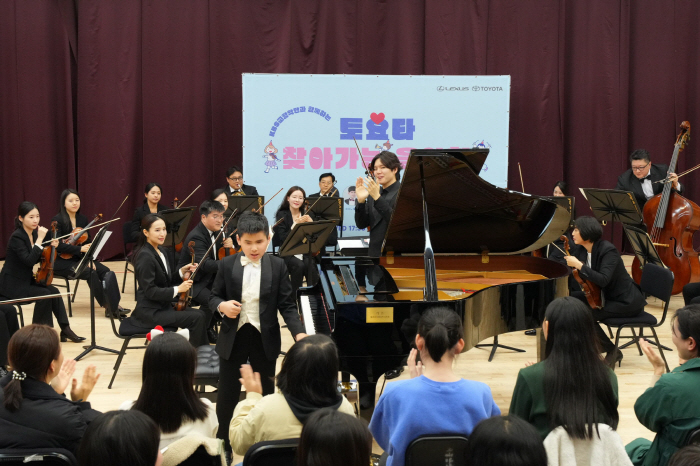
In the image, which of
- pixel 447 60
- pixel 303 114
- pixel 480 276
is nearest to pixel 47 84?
pixel 303 114

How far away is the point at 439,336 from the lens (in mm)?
2443

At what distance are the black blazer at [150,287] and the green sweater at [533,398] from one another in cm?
282

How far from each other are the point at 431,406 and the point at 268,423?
538 mm

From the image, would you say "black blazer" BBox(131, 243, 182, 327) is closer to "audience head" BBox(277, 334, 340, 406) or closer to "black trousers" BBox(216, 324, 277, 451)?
"black trousers" BBox(216, 324, 277, 451)

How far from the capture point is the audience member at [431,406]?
2.28 m

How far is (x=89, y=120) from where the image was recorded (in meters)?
8.84

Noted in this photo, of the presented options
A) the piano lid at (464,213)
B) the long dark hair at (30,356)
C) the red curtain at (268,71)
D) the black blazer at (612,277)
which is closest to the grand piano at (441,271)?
the piano lid at (464,213)

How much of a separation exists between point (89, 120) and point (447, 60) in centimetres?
468

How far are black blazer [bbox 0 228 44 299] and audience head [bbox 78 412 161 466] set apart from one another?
3.96m

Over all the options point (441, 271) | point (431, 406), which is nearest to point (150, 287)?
point (441, 271)

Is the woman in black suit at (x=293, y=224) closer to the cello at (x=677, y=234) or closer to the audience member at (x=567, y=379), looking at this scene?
the cello at (x=677, y=234)

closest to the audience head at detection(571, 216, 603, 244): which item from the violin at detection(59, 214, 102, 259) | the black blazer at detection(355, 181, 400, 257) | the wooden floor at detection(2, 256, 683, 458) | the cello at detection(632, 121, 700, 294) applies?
the wooden floor at detection(2, 256, 683, 458)

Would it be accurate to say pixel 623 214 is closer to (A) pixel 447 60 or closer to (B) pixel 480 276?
(B) pixel 480 276

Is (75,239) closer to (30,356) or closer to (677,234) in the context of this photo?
(30,356)
